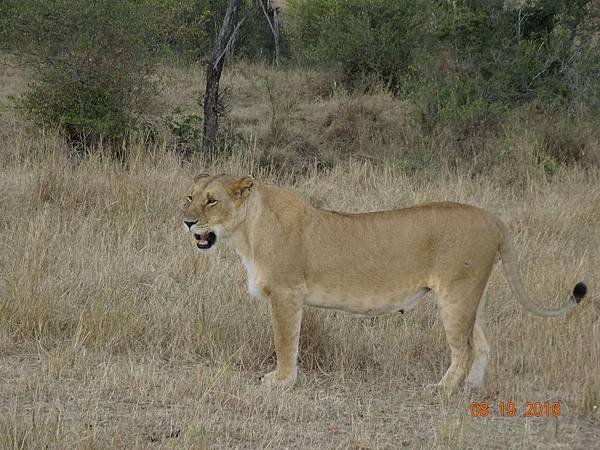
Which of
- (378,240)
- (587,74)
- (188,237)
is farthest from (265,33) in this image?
(378,240)

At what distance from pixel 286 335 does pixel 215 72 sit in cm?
651

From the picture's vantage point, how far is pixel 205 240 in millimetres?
4355

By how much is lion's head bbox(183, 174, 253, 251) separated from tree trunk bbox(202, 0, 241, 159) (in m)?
5.76

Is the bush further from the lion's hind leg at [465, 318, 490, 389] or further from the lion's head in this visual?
the lion's hind leg at [465, 318, 490, 389]

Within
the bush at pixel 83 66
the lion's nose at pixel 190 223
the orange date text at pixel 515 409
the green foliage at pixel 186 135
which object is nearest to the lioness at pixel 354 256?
the lion's nose at pixel 190 223

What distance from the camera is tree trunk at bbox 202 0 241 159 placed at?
10.2 meters

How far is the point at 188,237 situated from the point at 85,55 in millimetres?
4025

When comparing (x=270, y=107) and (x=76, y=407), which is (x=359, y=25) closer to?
(x=270, y=107)

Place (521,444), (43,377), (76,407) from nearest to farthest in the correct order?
(521,444) < (76,407) < (43,377)

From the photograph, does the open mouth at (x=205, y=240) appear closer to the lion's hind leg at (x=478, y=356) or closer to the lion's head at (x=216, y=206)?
the lion's head at (x=216, y=206)


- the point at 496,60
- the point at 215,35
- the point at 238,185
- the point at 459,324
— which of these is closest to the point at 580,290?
the point at 459,324

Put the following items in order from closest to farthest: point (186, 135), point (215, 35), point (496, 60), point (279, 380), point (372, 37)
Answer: point (279, 380), point (186, 135), point (496, 60), point (372, 37), point (215, 35)

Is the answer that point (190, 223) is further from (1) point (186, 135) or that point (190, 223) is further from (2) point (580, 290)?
(1) point (186, 135)

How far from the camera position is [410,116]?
11828mm
